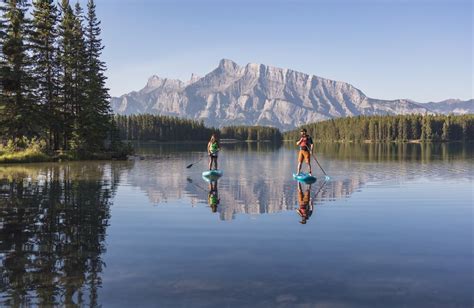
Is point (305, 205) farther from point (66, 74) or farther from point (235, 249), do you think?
point (66, 74)

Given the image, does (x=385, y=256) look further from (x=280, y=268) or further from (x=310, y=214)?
(x=310, y=214)

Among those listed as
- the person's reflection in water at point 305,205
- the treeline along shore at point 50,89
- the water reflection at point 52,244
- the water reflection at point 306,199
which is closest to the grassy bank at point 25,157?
the treeline along shore at point 50,89

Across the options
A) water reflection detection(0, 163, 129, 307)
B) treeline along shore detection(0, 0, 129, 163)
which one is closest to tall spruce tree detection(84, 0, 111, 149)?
treeline along shore detection(0, 0, 129, 163)

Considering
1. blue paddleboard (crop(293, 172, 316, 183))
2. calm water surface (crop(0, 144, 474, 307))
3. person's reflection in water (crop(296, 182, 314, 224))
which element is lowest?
calm water surface (crop(0, 144, 474, 307))

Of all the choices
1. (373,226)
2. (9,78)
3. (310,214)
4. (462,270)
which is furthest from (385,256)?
(9,78)

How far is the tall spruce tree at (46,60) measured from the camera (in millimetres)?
50594

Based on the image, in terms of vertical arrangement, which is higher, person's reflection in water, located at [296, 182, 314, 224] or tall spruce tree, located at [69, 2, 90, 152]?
tall spruce tree, located at [69, 2, 90, 152]

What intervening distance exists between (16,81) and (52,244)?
4113cm

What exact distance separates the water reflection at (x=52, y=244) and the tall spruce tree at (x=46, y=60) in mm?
28765

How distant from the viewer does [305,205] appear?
20.4 meters

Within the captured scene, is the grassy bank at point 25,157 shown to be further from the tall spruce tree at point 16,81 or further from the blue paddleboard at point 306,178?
the blue paddleboard at point 306,178

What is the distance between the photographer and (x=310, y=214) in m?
18.0

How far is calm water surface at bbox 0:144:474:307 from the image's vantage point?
8.57 m

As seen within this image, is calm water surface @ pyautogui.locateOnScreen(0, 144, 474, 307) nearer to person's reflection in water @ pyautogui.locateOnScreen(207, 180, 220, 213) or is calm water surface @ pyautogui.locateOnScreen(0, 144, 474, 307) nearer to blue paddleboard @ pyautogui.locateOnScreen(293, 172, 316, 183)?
person's reflection in water @ pyautogui.locateOnScreen(207, 180, 220, 213)
